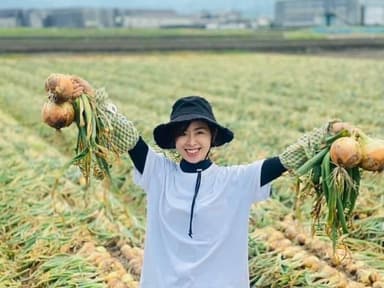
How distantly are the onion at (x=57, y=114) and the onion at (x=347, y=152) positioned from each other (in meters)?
1.11

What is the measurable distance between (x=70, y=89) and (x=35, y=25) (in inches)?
3790

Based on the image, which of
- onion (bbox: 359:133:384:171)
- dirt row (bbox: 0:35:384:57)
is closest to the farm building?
dirt row (bbox: 0:35:384:57)

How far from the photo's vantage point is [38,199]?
6434mm


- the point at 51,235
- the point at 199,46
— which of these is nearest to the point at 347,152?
the point at 51,235

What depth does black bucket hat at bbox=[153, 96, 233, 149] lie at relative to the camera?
306 cm

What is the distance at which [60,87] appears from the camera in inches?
123

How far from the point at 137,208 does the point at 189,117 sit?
395cm

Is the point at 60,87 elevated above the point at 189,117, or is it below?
above

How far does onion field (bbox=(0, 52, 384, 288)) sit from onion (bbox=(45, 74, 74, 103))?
1.06 feet

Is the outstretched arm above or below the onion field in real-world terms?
above

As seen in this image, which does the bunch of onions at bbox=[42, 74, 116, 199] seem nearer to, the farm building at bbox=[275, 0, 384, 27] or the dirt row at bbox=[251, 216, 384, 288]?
the dirt row at bbox=[251, 216, 384, 288]

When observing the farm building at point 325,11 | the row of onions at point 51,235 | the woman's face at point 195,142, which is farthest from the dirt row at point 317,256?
the farm building at point 325,11

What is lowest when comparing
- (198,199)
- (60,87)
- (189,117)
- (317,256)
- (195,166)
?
(317,256)

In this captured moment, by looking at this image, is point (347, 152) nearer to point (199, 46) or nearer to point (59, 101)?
point (59, 101)
